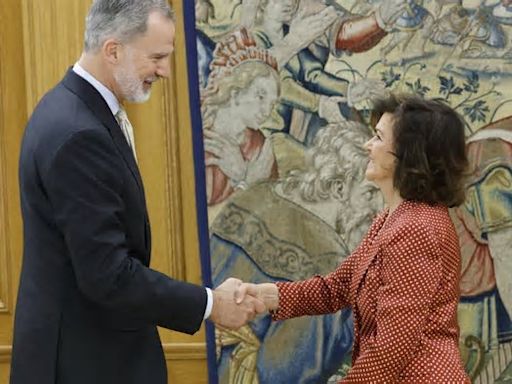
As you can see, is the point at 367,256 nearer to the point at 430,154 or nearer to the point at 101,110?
the point at 430,154

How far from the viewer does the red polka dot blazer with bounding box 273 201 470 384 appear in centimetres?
301

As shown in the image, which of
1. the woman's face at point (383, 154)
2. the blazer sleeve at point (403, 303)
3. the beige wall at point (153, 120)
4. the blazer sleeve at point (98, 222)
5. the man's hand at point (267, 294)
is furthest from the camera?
the beige wall at point (153, 120)

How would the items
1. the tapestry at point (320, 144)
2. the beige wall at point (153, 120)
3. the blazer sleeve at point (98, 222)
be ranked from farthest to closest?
the beige wall at point (153, 120)
the tapestry at point (320, 144)
the blazer sleeve at point (98, 222)

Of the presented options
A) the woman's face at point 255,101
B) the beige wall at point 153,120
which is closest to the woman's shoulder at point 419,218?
the woman's face at point 255,101

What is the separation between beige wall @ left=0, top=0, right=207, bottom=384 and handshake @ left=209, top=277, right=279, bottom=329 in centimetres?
92

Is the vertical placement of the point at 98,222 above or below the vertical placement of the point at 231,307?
above

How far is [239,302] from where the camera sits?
3400 mm

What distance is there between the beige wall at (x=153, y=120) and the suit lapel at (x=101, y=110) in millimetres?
1296

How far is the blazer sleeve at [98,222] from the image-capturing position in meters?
2.89

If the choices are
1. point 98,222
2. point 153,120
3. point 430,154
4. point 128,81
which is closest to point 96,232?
point 98,222

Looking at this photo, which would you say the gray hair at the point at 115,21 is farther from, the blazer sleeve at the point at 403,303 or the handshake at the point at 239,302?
the blazer sleeve at the point at 403,303

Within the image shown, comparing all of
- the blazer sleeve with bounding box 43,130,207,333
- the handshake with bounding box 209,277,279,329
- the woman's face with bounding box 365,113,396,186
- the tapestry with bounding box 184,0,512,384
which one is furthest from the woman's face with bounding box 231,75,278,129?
the blazer sleeve with bounding box 43,130,207,333

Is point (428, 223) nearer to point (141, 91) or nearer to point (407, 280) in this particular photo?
point (407, 280)

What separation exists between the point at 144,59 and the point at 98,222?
0.52m
